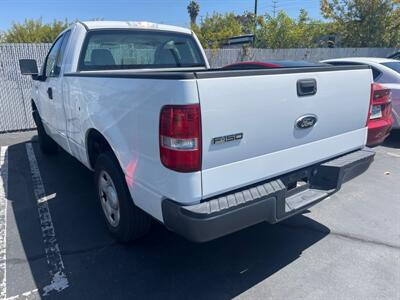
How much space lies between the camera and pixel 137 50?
13.9 ft

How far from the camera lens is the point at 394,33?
19500mm

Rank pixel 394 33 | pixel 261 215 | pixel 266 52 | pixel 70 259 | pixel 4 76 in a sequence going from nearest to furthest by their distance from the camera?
1. pixel 261 215
2. pixel 70 259
3. pixel 4 76
4. pixel 266 52
5. pixel 394 33

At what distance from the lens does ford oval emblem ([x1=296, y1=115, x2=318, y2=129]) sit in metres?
2.50

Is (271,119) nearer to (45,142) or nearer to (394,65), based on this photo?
(45,142)

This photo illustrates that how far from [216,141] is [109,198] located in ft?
4.97

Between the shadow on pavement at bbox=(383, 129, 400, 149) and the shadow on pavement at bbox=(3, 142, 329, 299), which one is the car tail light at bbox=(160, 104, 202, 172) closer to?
the shadow on pavement at bbox=(3, 142, 329, 299)

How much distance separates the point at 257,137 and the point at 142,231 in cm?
140

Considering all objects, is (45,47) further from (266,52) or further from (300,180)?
(266,52)

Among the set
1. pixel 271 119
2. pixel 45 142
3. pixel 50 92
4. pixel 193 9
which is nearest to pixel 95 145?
pixel 50 92

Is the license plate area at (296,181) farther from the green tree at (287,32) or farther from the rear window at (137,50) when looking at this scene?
the green tree at (287,32)

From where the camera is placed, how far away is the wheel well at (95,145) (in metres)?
3.09

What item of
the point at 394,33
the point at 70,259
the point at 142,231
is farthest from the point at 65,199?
the point at 394,33

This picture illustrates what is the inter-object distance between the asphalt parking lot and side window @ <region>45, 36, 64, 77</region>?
1.67m

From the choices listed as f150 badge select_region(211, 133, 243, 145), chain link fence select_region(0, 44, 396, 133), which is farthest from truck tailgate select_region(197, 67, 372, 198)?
chain link fence select_region(0, 44, 396, 133)
